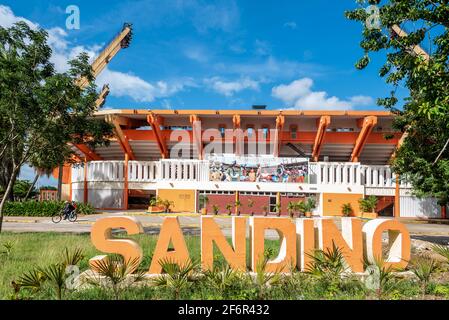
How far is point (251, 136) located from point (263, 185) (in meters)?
6.40

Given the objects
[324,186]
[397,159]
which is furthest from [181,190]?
[397,159]

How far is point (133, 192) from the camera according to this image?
49.3m

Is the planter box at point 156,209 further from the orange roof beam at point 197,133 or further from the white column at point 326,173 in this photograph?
the white column at point 326,173

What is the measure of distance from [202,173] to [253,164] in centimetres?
628

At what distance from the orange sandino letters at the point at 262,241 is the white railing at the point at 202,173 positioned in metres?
34.2

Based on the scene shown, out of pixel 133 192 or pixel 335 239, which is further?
pixel 133 192

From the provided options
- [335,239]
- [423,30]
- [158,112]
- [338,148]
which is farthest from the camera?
[338,148]

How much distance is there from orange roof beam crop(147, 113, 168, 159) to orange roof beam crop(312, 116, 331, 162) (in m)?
18.8

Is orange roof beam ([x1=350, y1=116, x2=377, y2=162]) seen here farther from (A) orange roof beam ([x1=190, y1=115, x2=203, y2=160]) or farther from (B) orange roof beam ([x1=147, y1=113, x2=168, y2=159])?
(B) orange roof beam ([x1=147, y1=113, x2=168, y2=159])

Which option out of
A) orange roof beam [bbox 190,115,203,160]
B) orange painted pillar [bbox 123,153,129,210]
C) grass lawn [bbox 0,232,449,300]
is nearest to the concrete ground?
grass lawn [bbox 0,232,449,300]

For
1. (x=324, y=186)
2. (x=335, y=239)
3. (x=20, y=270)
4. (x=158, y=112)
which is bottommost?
(x=20, y=270)

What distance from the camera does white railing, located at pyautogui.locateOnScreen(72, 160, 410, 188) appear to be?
4369cm
